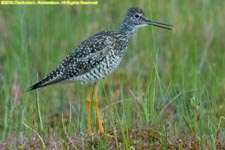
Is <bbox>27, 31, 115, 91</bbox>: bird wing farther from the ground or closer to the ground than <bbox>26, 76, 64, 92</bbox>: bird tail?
farther from the ground

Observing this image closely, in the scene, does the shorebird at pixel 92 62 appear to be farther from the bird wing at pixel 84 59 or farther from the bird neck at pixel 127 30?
the bird neck at pixel 127 30

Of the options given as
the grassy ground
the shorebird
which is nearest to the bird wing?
the shorebird

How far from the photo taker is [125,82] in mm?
9375

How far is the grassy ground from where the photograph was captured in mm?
6117

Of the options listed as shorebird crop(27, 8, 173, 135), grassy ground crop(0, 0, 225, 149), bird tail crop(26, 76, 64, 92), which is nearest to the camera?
grassy ground crop(0, 0, 225, 149)

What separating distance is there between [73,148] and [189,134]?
1.20 metres

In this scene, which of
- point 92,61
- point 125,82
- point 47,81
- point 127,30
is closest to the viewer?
point 47,81

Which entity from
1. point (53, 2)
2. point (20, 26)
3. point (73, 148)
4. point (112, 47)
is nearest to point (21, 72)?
point (20, 26)

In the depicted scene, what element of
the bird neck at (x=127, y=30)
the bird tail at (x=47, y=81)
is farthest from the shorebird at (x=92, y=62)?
the bird neck at (x=127, y=30)

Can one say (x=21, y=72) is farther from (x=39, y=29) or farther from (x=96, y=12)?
(x=96, y=12)

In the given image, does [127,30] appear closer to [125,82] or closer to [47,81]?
[47,81]

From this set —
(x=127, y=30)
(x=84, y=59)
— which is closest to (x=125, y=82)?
(x=127, y=30)

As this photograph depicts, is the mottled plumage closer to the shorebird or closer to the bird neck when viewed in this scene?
the shorebird

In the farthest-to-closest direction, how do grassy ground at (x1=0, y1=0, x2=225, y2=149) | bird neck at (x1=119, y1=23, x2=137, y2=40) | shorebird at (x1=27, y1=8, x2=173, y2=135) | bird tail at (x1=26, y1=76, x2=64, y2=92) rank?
bird neck at (x1=119, y1=23, x2=137, y2=40) → shorebird at (x1=27, y1=8, x2=173, y2=135) → bird tail at (x1=26, y1=76, x2=64, y2=92) → grassy ground at (x1=0, y1=0, x2=225, y2=149)
